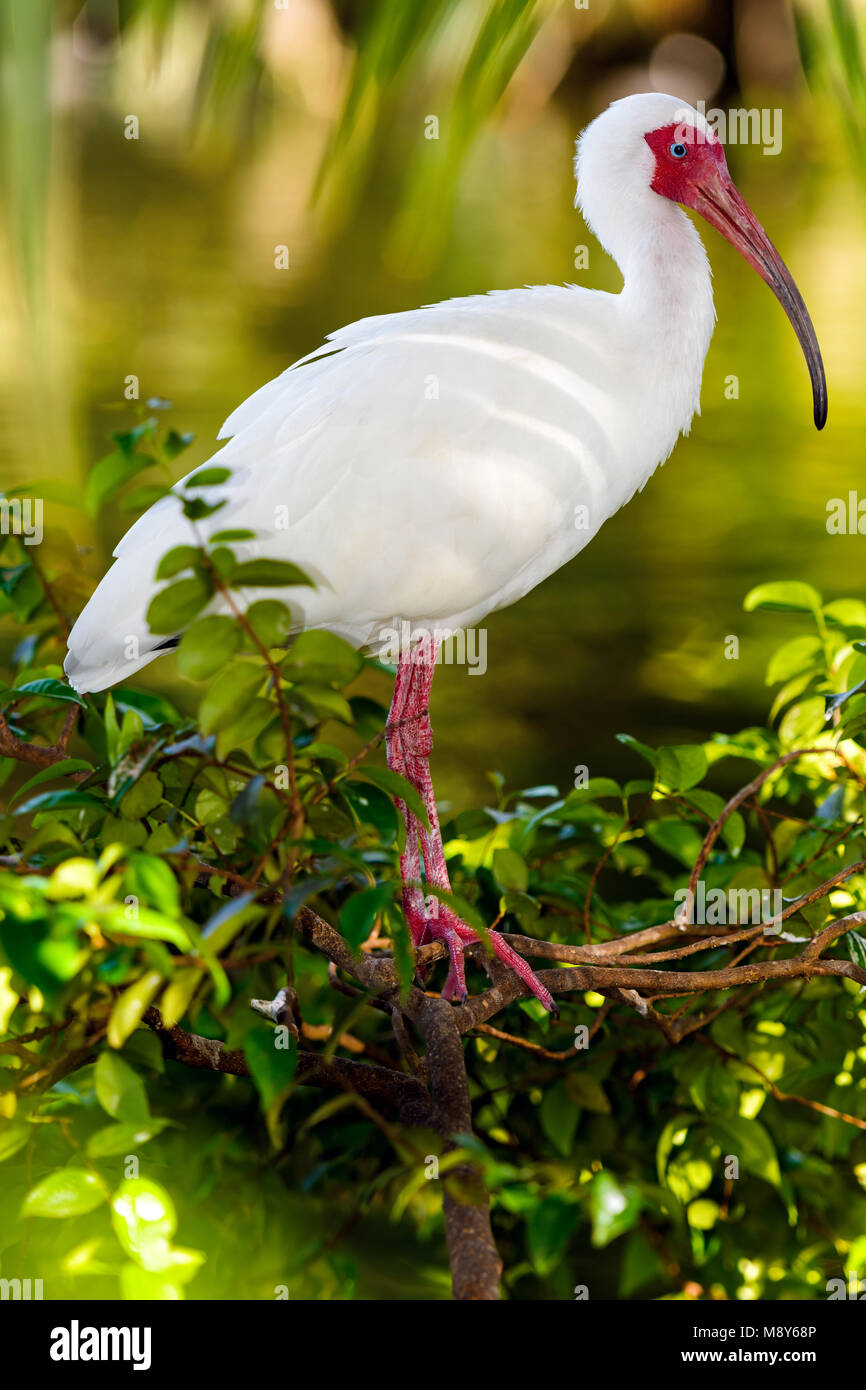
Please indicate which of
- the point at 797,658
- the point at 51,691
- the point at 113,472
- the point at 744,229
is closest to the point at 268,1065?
the point at 113,472

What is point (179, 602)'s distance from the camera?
1.32 metres

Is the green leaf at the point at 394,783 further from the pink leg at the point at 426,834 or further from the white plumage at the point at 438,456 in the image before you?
the white plumage at the point at 438,456

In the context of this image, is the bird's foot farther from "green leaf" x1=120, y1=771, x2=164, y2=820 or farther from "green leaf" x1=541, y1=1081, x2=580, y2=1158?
"green leaf" x1=120, y1=771, x2=164, y2=820

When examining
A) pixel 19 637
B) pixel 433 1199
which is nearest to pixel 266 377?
pixel 19 637

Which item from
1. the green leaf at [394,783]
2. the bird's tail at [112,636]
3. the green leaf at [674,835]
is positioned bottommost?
the green leaf at [394,783]

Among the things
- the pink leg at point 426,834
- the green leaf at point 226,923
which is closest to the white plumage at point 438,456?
the pink leg at point 426,834

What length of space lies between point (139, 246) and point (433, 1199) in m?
11.4

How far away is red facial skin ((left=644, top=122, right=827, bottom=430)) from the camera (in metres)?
2.44

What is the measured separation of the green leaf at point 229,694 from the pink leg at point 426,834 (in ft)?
2.30

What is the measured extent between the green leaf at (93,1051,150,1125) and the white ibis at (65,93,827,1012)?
901 millimetres

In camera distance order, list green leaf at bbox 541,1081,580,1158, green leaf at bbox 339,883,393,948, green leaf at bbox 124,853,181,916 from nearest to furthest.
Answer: green leaf at bbox 124,853,181,916 → green leaf at bbox 339,883,393,948 → green leaf at bbox 541,1081,580,1158

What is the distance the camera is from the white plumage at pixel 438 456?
7.09 ft

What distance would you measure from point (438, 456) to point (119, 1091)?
1237 mm

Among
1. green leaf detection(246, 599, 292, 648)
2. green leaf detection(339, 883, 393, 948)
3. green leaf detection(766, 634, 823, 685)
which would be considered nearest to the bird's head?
green leaf detection(766, 634, 823, 685)
